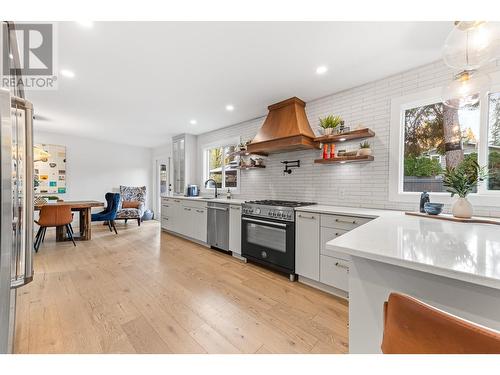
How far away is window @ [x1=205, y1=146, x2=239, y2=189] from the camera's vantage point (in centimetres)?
444

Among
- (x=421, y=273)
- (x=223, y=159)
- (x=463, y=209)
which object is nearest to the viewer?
(x=421, y=273)

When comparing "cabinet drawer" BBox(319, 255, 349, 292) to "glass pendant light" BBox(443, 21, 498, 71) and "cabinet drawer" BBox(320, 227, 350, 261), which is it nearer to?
"cabinet drawer" BBox(320, 227, 350, 261)

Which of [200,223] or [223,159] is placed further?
[223,159]

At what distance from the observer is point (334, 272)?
221cm

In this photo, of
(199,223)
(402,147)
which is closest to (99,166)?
(199,223)

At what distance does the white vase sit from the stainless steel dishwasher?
2.73m

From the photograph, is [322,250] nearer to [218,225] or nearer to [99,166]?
[218,225]

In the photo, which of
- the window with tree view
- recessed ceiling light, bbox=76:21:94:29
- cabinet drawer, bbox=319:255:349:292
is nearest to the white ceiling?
recessed ceiling light, bbox=76:21:94:29

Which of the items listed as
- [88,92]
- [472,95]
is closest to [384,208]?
[472,95]

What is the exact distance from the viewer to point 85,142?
19.6ft

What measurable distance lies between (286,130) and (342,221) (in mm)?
1443

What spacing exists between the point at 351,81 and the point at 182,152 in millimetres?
4017

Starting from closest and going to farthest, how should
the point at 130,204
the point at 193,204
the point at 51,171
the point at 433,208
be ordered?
the point at 433,208 < the point at 193,204 < the point at 51,171 < the point at 130,204

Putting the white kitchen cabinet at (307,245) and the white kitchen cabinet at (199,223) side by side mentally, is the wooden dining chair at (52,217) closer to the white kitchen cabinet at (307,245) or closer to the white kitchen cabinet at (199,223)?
the white kitchen cabinet at (199,223)
